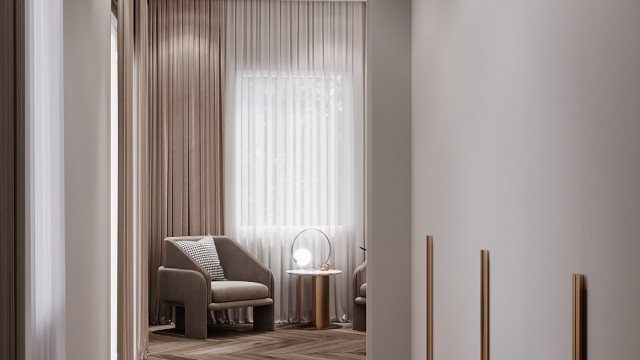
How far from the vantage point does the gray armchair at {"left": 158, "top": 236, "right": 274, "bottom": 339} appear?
605 centimetres

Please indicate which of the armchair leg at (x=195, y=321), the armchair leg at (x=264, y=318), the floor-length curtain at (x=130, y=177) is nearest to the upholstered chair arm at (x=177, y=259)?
the armchair leg at (x=195, y=321)

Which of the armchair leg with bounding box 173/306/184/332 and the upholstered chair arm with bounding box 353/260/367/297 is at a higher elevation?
the upholstered chair arm with bounding box 353/260/367/297

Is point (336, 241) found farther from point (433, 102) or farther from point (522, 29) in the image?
point (522, 29)

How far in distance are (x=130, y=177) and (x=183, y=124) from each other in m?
2.66

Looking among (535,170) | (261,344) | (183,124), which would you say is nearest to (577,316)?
(535,170)

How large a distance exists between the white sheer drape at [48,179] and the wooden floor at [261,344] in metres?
2.85

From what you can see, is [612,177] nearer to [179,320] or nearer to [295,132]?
[179,320]

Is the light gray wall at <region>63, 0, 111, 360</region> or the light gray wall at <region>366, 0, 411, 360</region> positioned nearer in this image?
the light gray wall at <region>63, 0, 111, 360</region>

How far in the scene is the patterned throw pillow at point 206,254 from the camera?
634 centimetres

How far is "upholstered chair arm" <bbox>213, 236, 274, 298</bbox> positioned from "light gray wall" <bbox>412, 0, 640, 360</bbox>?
3.54 metres

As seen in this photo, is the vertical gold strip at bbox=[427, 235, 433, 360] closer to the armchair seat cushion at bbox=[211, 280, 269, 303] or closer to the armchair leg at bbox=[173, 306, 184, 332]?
the armchair seat cushion at bbox=[211, 280, 269, 303]

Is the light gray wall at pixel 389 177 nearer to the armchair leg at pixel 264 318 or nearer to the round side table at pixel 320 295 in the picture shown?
the round side table at pixel 320 295

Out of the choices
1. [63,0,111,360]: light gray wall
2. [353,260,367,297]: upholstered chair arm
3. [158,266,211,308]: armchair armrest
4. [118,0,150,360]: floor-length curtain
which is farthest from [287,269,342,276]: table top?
[63,0,111,360]: light gray wall

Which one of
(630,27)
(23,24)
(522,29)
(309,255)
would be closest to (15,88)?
(23,24)
